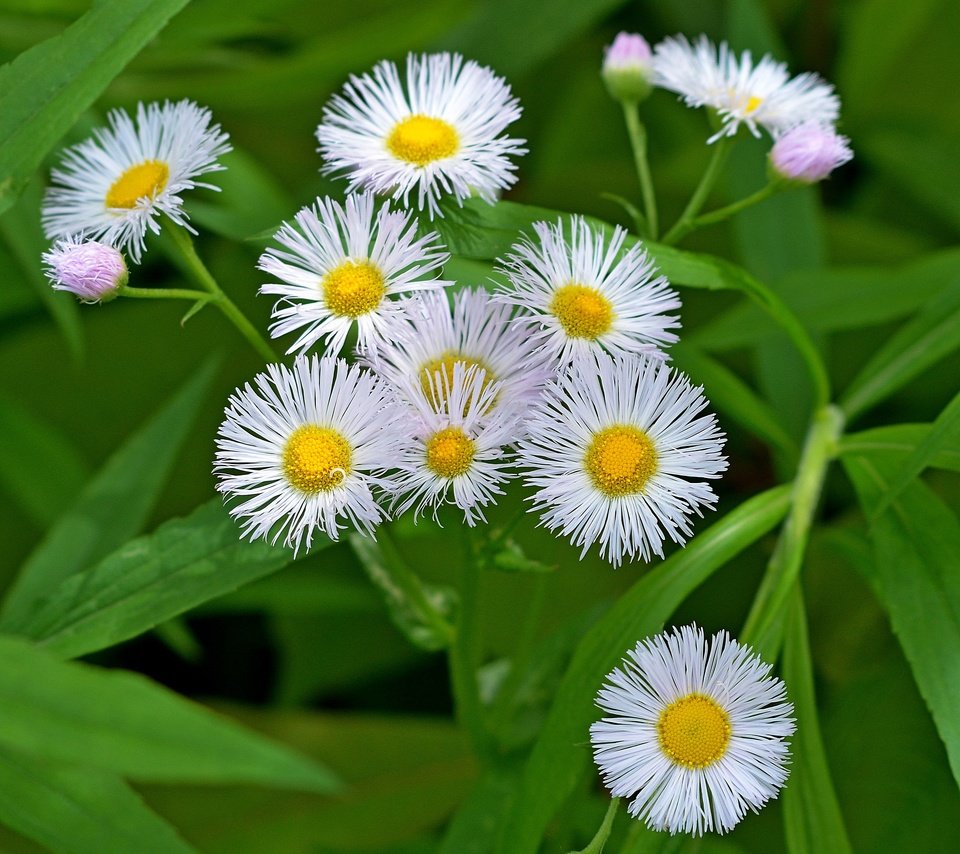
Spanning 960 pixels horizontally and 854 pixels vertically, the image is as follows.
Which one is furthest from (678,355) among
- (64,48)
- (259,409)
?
(64,48)

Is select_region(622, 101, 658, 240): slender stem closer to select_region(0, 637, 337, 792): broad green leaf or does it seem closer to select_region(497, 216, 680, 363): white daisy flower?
select_region(497, 216, 680, 363): white daisy flower

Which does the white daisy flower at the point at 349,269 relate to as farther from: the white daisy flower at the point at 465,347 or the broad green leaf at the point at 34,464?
the broad green leaf at the point at 34,464

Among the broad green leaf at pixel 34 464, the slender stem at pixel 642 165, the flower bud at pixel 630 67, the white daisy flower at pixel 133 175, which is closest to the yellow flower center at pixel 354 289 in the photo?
the white daisy flower at pixel 133 175

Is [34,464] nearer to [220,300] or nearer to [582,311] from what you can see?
[220,300]

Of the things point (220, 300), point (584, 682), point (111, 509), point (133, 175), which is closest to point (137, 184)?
point (133, 175)

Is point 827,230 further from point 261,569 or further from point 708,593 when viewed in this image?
point 261,569

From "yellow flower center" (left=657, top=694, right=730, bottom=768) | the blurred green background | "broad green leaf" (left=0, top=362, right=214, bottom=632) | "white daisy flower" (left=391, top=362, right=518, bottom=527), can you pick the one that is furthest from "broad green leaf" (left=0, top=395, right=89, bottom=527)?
"yellow flower center" (left=657, top=694, right=730, bottom=768)
